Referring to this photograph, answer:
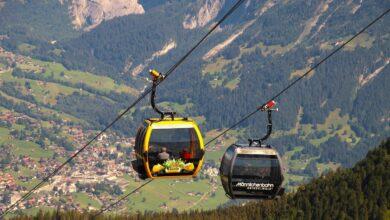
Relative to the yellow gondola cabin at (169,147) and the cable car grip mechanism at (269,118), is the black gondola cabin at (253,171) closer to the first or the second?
the cable car grip mechanism at (269,118)

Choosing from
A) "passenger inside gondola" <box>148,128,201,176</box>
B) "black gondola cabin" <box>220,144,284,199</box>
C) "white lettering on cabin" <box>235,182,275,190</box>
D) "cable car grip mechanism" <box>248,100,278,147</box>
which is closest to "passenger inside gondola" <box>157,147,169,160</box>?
"passenger inside gondola" <box>148,128,201,176</box>

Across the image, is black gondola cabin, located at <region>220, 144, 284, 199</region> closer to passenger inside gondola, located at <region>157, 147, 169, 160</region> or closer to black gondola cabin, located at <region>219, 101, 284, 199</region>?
black gondola cabin, located at <region>219, 101, 284, 199</region>

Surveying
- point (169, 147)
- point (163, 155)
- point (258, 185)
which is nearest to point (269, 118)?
point (258, 185)

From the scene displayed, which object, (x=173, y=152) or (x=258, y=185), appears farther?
(x=173, y=152)

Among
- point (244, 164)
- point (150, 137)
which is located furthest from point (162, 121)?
point (244, 164)

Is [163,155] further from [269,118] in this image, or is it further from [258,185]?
[269,118]

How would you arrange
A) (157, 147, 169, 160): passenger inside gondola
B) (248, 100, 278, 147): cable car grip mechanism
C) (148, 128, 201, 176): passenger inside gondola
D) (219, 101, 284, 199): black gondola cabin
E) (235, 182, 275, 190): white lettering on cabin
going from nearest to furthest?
(248, 100, 278, 147): cable car grip mechanism, (219, 101, 284, 199): black gondola cabin, (148, 128, 201, 176): passenger inside gondola, (157, 147, 169, 160): passenger inside gondola, (235, 182, 275, 190): white lettering on cabin

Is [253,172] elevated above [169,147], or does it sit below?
below

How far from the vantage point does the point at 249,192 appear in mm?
52688

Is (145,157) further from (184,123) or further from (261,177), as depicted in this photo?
(261,177)

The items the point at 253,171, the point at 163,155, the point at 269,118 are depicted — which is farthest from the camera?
the point at 253,171

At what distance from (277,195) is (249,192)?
62.2 inches

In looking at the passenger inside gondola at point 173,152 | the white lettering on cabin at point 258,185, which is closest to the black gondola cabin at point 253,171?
the white lettering on cabin at point 258,185

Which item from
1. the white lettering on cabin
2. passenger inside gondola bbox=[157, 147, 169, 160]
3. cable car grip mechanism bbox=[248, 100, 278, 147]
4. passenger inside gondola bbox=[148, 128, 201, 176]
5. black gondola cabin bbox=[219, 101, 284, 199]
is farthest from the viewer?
the white lettering on cabin
